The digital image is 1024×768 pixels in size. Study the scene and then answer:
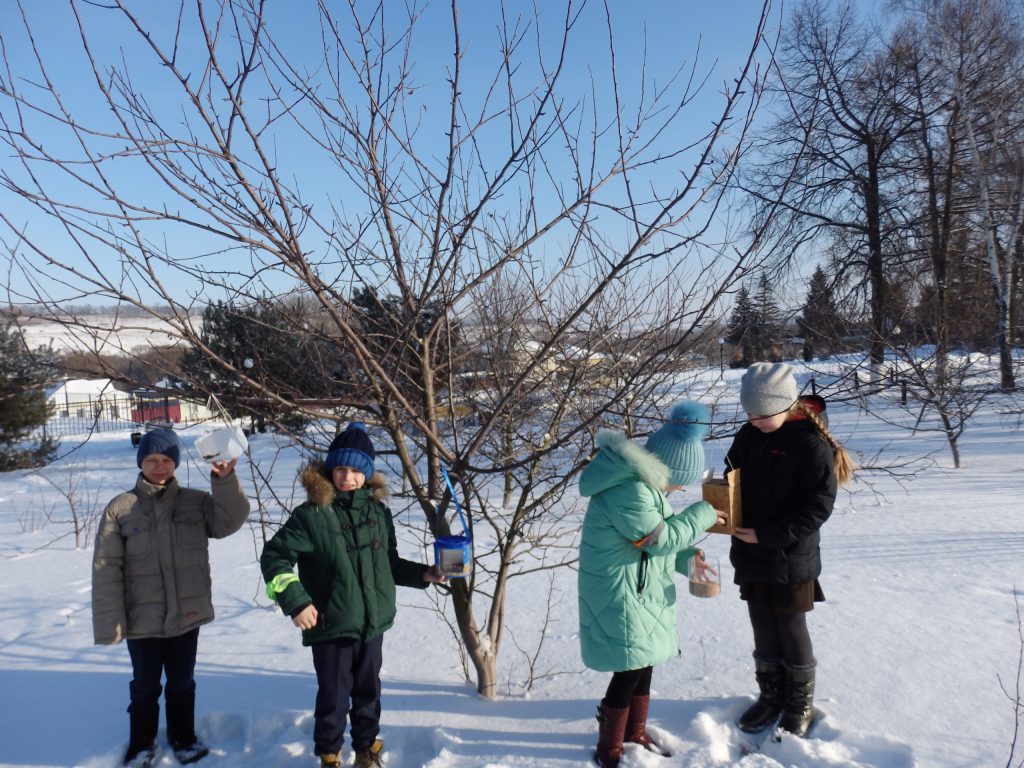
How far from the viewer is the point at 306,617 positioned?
2.30 metres

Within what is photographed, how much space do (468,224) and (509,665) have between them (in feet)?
7.42

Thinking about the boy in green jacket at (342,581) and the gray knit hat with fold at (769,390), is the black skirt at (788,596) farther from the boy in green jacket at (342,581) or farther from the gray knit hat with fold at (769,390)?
the boy in green jacket at (342,581)

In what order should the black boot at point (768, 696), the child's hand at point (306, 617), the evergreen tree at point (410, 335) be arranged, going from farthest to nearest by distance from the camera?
1. the black boot at point (768, 696)
2. the evergreen tree at point (410, 335)
3. the child's hand at point (306, 617)

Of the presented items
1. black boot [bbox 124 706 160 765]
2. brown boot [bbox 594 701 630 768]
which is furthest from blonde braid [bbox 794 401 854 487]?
black boot [bbox 124 706 160 765]

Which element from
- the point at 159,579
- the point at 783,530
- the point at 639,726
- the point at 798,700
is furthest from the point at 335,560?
the point at 798,700

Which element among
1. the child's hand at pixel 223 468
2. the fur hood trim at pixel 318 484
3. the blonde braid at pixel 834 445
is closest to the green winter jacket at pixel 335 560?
the fur hood trim at pixel 318 484

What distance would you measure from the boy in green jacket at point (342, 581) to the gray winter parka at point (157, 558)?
0.38 m

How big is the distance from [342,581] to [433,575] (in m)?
0.33

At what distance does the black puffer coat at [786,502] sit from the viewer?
254 cm

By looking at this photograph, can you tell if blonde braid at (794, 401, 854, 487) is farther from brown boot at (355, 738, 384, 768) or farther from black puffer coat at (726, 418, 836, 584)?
brown boot at (355, 738, 384, 768)

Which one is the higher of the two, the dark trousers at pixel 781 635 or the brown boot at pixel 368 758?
the dark trousers at pixel 781 635

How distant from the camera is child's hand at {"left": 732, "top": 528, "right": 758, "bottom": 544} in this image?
8.47 ft

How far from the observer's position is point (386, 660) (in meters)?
3.55

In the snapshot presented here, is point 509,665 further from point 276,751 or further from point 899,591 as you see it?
point 899,591
